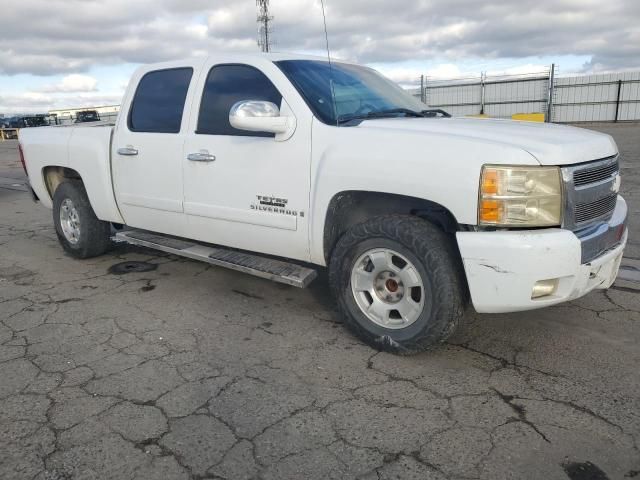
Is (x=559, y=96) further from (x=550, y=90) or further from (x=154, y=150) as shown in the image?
(x=154, y=150)

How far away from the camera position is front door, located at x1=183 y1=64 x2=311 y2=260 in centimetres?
371

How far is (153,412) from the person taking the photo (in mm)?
2830

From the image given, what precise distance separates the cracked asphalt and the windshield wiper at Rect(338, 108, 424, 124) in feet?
4.83

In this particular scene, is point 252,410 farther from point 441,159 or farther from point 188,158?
point 188,158

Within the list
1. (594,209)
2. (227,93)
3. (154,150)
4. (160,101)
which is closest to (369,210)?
(594,209)

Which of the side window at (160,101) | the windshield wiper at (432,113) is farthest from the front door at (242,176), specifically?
the windshield wiper at (432,113)

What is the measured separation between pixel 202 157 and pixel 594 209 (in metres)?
2.73

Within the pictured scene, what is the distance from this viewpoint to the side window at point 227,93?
13.0 ft

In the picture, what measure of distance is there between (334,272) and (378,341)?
53 cm

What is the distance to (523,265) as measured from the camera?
286 centimetres

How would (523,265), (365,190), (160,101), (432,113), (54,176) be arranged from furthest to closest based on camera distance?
1. (54,176)
2. (160,101)
3. (432,113)
4. (365,190)
5. (523,265)

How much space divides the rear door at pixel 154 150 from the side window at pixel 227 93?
0.69 feet

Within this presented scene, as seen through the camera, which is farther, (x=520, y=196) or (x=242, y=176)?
(x=242, y=176)

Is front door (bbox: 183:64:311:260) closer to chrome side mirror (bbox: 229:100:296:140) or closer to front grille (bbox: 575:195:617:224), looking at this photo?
chrome side mirror (bbox: 229:100:296:140)
